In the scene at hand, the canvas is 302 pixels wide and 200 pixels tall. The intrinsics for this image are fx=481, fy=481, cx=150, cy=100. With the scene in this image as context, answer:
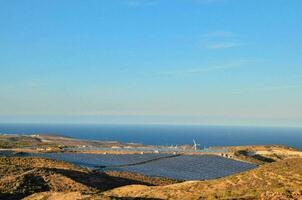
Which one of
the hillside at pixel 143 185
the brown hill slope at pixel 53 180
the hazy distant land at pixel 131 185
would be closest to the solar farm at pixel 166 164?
the hazy distant land at pixel 131 185

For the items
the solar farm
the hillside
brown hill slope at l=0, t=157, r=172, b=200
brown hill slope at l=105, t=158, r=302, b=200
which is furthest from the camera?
the solar farm

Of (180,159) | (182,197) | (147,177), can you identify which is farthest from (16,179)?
(180,159)

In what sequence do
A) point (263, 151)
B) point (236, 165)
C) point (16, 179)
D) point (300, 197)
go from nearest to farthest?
1. point (300, 197)
2. point (16, 179)
3. point (236, 165)
4. point (263, 151)

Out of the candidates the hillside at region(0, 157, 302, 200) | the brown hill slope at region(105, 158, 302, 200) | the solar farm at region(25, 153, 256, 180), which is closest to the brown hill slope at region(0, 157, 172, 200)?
the hillside at region(0, 157, 302, 200)

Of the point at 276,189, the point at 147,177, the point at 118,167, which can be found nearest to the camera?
the point at 276,189

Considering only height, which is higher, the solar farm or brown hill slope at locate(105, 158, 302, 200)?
brown hill slope at locate(105, 158, 302, 200)

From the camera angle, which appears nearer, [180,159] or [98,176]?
[98,176]

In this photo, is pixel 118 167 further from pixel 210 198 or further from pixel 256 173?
pixel 210 198

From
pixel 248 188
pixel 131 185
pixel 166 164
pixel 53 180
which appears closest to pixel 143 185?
pixel 131 185

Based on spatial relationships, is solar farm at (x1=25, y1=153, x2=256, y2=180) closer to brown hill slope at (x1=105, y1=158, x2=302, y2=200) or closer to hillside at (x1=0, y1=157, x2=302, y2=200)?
hillside at (x1=0, y1=157, x2=302, y2=200)
